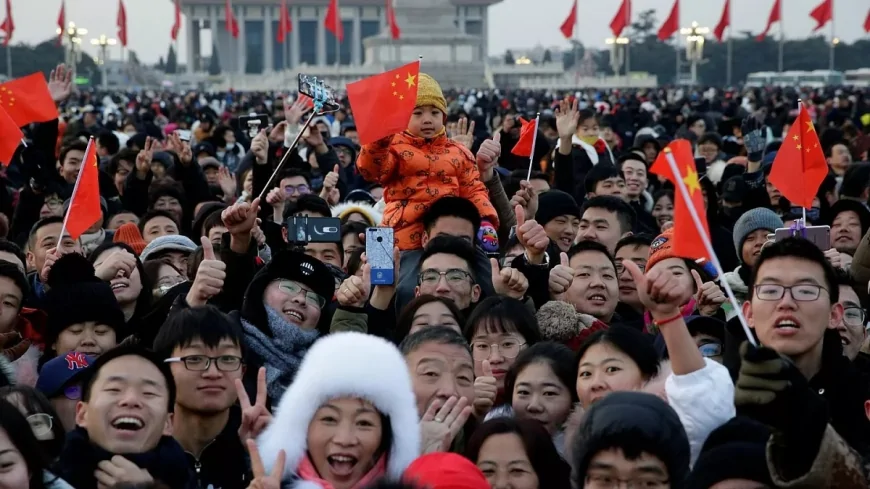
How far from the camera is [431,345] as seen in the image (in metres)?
5.02

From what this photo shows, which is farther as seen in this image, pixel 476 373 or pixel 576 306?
pixel 576 306

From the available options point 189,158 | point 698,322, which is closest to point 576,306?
point 698,322

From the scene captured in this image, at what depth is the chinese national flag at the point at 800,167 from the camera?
7875 mm

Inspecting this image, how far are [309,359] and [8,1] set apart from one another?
4180 cm

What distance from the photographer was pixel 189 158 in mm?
10852

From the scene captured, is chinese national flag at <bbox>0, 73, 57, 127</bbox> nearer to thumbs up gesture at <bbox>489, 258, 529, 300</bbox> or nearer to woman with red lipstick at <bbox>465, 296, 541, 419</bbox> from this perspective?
thumbs up gesture at <bbox>489, 258, 529, 300</bbox>

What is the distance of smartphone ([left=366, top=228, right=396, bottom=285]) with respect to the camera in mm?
6320

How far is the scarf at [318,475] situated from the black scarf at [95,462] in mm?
466

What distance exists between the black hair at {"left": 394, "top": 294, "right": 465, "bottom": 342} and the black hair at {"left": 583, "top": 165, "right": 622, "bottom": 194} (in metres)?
4.27

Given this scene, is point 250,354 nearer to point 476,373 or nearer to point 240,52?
point 476,373

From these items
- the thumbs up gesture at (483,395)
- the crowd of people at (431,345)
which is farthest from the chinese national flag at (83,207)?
the thumbs up gesture at (483,395)

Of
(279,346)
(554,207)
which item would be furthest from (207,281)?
(554,207)

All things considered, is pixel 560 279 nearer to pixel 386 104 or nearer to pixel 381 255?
pixel 381 255

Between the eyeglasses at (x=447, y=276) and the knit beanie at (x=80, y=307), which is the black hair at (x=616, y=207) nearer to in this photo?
the eyeglasses at (x=447, y=276)
